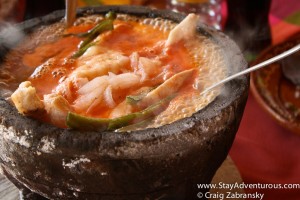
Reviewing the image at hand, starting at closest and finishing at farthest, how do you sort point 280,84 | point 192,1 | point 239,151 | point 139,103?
point 139,103 → point 239,151 → point 280,84 → point 192,1

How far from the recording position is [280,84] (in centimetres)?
241

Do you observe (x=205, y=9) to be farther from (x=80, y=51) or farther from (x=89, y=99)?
(x=89, y=99)

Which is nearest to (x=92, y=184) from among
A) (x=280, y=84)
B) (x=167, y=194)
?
(x=167, y=194)

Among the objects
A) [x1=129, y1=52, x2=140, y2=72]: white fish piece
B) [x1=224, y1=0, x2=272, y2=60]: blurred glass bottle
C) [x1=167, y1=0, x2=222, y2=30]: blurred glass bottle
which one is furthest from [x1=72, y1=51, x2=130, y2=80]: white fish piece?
[x1=167, y1=0, x2=222, y2=30]: blurred glass bottle

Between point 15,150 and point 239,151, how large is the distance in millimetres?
1157

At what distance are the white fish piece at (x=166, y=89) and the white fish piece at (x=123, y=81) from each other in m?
0.08

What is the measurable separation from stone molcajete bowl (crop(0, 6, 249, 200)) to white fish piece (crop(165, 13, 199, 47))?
→ 0.35m

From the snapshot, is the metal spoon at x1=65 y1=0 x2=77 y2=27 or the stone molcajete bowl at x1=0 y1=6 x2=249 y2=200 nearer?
the stone molcajete bowl at x1=0 y1=6 x2=249 y2=200

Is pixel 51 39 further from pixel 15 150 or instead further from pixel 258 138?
pixel 258 138

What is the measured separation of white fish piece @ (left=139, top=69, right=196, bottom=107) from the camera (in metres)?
1.47

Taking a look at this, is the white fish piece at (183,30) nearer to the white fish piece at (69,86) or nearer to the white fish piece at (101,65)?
the white fish piece at (101,65)

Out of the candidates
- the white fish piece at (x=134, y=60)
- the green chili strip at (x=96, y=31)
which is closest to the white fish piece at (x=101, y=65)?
the white fish piece at (x=134, y=60)

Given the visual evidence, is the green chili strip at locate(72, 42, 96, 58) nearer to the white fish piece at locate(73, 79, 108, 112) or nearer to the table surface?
the white fish piece at locate(73, 79, 108, 112)

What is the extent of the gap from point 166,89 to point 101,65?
23cm
